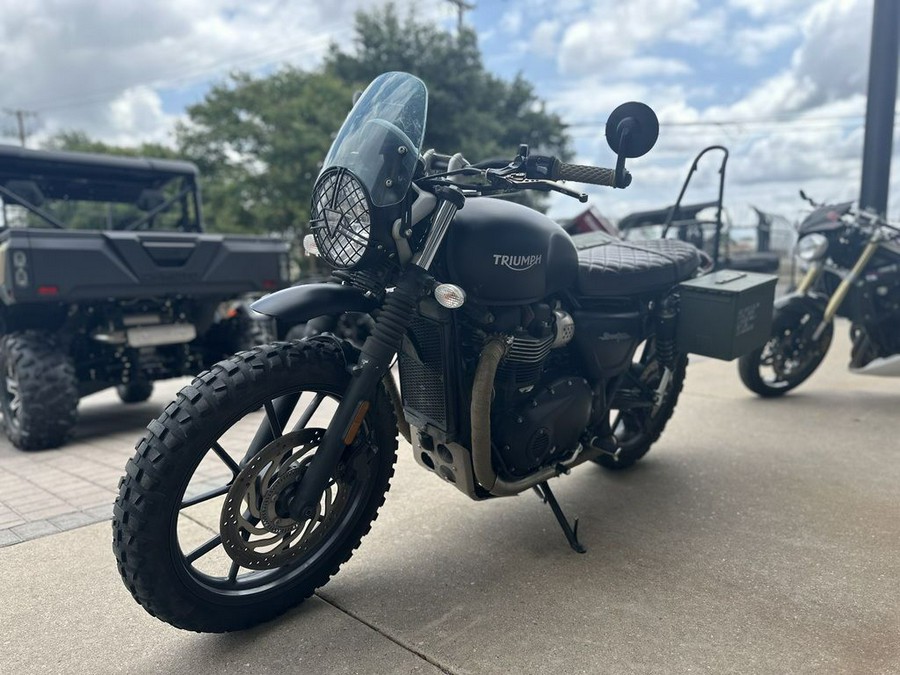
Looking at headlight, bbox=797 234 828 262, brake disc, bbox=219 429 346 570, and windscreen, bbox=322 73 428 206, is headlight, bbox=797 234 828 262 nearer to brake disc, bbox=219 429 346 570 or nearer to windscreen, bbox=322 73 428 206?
windscreen, bbox=322 73 428 206

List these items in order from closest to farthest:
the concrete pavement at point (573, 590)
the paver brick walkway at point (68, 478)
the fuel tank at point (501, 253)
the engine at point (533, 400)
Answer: the concrete pavement at point (573, 590), the fuel tank at point (501, 253), the engine at point (533, 400), the paver brick walkway at point (68, 478)

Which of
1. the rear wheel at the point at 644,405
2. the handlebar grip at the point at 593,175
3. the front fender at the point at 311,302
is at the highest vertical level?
the handlebar grip at the point at 593,175

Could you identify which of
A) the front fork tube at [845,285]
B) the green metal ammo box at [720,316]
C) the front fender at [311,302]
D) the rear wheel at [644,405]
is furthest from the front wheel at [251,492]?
the front fork tube at [845,285]

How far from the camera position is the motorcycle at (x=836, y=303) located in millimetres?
4711

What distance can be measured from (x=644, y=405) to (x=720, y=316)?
1.67ft

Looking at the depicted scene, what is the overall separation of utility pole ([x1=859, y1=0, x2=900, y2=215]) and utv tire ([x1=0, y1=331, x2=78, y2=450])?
7075mm

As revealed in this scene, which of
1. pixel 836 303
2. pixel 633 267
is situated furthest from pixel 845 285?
pixel 633 267

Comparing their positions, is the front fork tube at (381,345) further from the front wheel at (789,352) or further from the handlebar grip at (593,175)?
the front wheel at (789,352)

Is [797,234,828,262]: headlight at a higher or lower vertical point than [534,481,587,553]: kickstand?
higher

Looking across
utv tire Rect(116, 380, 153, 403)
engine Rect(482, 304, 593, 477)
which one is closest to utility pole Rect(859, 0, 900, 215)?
engine Rect(482, 304, 593, 477)

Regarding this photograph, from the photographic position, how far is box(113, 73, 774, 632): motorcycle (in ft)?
5.91

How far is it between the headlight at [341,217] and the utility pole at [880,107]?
632 centimetres

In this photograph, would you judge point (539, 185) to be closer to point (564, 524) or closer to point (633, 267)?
point (633, 267)

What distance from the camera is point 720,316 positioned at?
292cm
